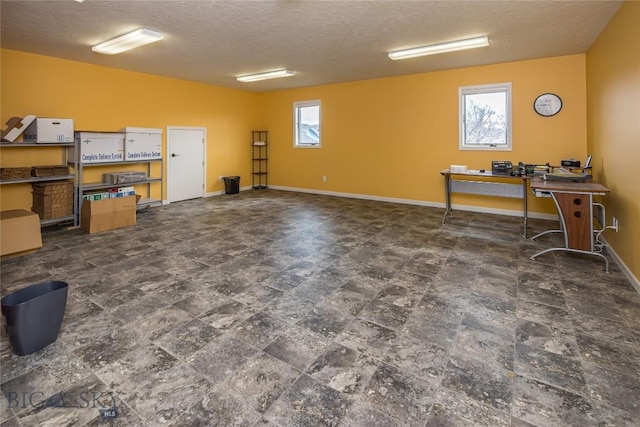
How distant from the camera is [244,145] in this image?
29.3 feet

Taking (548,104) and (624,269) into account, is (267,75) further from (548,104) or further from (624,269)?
(624,269)

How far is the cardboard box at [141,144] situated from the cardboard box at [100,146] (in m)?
0.10

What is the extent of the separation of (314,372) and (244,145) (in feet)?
25.7

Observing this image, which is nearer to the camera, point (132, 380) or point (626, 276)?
point (132, 380)

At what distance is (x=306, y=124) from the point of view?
8.55m

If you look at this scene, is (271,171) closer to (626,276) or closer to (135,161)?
(135,161)

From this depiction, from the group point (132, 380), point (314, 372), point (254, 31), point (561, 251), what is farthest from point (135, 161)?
point (561, 251)

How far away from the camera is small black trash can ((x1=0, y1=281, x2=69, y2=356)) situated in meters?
1.97

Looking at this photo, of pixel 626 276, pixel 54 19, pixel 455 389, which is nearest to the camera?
pixel 455 389

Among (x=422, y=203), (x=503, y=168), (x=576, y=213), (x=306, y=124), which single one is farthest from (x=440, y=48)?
(x=306, y=124)

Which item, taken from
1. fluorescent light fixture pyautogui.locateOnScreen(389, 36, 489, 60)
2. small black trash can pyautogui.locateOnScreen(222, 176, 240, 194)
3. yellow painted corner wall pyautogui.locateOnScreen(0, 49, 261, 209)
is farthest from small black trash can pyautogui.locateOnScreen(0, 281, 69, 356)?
small black trash can pyautogui.locateOnScreen(222, 176, 240, 194)

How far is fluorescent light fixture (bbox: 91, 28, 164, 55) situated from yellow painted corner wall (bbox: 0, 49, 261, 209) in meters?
1.19

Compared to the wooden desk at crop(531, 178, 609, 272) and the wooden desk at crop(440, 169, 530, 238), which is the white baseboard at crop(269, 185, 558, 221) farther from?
the wooden desk at crop(531, 178, 609, 272)

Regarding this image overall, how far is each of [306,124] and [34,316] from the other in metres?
7.30
